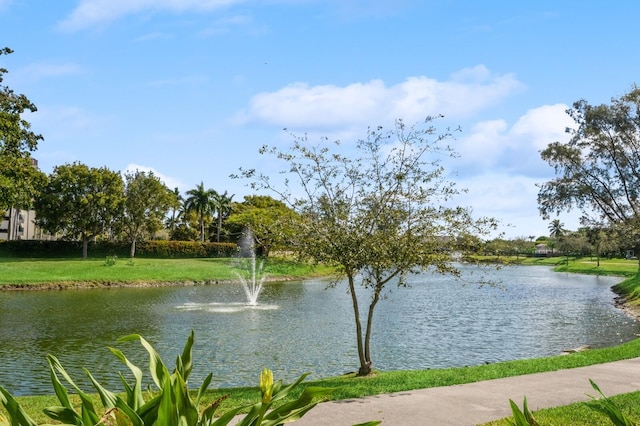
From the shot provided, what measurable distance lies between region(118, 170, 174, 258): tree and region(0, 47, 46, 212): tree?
127 feet

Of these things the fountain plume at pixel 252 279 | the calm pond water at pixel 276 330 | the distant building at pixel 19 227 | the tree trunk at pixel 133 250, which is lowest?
the calm pond water at pixel 276 330

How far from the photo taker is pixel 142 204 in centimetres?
7356

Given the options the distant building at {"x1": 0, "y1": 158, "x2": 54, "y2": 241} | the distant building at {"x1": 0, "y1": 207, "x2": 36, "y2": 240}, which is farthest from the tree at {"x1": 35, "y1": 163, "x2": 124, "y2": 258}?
the distant building at {"x1": 0, "y1": 207, "x2": 36, "y2": 240}

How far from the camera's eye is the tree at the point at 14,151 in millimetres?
30719

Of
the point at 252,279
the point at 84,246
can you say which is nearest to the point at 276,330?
the point at 252,279

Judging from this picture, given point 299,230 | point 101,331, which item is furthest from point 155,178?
point 299,230

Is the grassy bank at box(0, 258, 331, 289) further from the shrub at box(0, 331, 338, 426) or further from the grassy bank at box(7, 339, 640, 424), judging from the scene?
the shrub at box(0, 331, 338, 426)

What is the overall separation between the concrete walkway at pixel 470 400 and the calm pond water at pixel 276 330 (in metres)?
3.71

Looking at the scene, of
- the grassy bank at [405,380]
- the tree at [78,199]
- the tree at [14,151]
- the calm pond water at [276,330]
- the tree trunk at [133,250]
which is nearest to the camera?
the grassy bank at [405,380]

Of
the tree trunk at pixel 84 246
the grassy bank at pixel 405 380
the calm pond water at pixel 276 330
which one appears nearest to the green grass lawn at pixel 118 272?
the calm pond water at pixel 276 330

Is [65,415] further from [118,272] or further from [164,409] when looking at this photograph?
[118,272]

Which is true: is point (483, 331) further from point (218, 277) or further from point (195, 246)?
point (195, 246)

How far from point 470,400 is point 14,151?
30534 mm

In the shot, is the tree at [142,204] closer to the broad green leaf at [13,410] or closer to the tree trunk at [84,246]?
the tree trunk at [84,246]
